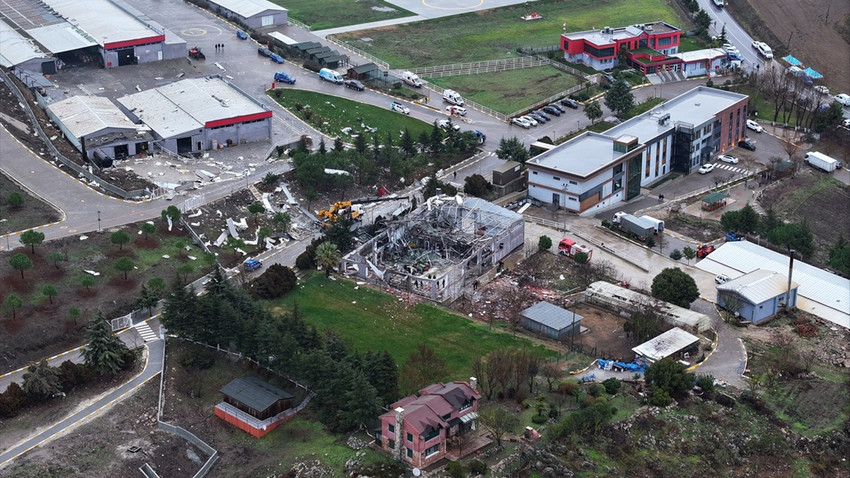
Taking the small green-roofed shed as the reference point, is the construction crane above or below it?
above

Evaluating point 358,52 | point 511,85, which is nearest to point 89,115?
point 358,52

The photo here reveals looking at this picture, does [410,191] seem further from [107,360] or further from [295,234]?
[107,360]

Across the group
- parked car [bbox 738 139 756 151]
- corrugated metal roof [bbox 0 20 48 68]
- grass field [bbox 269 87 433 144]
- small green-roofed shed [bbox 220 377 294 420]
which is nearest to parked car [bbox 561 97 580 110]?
grass field [bbox 269 87 433 144]

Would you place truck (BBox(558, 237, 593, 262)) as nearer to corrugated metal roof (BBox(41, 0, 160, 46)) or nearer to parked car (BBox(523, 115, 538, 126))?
parked car (BBox(523, 115, 538, 126))

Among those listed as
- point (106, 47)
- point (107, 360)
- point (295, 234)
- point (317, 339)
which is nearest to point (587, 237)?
point (295, 234)

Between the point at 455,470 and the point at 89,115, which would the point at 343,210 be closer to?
the point at 89,115

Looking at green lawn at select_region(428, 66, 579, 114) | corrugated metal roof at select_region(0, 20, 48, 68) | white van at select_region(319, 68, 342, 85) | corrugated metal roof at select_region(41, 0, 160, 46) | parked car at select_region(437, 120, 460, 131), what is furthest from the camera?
corrugated metal roof at select_region(41, 0, 160, 46)
